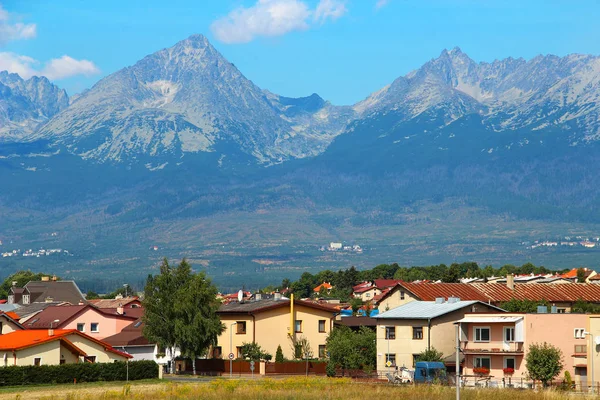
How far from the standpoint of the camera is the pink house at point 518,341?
69500mm

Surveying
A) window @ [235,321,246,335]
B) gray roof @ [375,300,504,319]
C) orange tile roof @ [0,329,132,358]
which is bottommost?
orange tile roof @ [0,329,132,358]

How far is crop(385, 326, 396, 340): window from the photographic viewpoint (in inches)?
3126

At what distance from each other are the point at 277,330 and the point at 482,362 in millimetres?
21070

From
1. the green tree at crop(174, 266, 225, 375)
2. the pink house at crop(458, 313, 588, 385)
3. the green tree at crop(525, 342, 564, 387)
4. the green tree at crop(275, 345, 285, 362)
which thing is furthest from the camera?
the green tree at crop(275, 345, 285, 362)

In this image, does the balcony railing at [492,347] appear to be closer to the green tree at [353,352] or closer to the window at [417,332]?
the window at [417,332]

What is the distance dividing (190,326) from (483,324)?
21.4 metres

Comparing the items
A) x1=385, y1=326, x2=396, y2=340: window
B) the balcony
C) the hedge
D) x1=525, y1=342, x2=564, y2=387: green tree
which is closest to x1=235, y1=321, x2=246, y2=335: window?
x1=385, y1=326, x2=396, y2=340: window

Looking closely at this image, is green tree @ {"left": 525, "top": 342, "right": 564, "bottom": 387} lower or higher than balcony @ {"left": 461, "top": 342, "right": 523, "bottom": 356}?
lower

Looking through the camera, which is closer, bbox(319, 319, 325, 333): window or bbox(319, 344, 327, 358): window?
bbox(319, 344, 327, 358): window

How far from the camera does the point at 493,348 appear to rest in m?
71.2

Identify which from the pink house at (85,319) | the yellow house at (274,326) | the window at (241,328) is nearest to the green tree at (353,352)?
the yellow house at (274,326)

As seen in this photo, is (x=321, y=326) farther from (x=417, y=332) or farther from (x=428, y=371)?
(x=428, y=371)

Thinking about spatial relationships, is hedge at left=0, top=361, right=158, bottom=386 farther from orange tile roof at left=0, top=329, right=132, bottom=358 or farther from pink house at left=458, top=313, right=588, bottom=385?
pink house at left=458, top=313, right=588, bottom=385

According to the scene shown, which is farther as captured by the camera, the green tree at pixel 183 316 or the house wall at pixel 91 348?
the green tree at pixel 183 316
